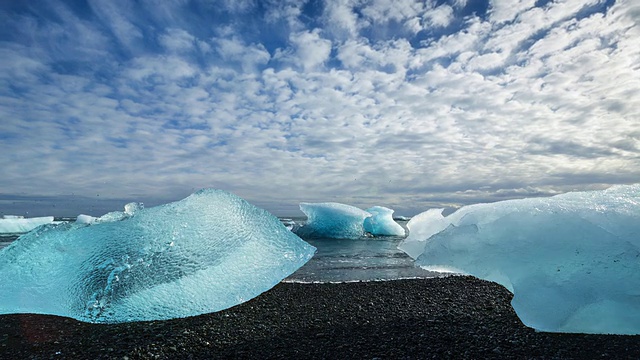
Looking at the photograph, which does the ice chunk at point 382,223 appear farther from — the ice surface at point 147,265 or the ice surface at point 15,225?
the ice surface at point 15,225

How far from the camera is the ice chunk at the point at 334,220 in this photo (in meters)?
19.9

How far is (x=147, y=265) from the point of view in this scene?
192 inches

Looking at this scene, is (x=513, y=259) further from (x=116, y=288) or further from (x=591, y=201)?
(x=116, y=288)

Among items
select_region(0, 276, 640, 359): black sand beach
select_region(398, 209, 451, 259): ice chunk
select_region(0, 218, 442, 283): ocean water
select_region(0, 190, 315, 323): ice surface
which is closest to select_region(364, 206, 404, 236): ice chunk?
select_region(0, 218, 442, 283): ocean water

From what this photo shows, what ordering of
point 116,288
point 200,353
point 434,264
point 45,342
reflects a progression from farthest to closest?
point 434,264
point 116,288
point 45,342
point 200,353

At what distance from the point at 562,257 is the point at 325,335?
287cm

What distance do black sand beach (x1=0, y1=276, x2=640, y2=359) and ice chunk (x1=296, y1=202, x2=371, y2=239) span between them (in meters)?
13.8

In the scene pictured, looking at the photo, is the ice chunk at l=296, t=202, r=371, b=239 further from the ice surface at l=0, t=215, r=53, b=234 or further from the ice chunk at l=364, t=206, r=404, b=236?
the ice surface at l=0, t=215, r=53, b=234

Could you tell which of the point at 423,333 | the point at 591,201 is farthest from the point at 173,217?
the point at 591,201

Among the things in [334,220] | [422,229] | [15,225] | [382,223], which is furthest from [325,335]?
[15,225]

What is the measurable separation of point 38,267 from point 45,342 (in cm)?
109

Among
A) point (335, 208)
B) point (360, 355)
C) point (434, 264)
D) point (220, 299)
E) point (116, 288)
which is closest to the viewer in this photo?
point (360, 355)

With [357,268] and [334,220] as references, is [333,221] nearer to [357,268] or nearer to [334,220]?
[334,220]

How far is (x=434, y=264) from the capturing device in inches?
213
